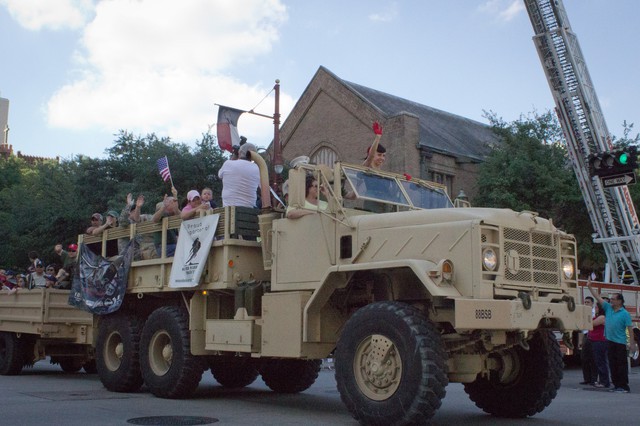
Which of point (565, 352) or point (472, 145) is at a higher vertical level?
point (472, 145)

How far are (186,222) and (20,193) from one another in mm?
30570

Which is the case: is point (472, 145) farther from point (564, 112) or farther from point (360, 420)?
point (360, 420)

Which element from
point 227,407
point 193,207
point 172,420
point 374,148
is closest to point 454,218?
point 374,148

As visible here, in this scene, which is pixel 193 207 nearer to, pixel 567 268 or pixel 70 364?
pixel 567 268

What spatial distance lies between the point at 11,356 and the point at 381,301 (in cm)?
911

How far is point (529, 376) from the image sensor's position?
848 cm

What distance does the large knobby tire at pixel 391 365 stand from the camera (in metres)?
6.96

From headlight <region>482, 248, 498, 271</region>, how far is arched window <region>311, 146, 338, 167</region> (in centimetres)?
3174

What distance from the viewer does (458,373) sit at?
7.72 metres

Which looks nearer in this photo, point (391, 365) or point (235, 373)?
point (391, 365)

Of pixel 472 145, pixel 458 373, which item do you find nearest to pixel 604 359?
pixel 458 373

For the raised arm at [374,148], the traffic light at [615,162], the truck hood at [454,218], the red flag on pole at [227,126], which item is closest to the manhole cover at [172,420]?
the truck hood at [454,218]

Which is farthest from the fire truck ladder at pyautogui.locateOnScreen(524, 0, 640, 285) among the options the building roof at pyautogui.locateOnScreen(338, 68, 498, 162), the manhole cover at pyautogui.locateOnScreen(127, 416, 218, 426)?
the manhole cover at pyautogui.locateOnScreen(127, 416, 218, 426)

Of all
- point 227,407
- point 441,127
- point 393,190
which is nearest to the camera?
point 393,190
